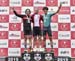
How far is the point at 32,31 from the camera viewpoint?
4316mm

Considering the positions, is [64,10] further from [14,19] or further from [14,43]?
[14,43]

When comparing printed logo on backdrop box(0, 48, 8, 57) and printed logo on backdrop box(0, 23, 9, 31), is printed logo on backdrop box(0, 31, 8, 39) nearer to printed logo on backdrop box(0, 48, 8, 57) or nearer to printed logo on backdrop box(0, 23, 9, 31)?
printed logo on backdrop box(0, 23, 9, 31)

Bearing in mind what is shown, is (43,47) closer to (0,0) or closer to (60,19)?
(60,19)

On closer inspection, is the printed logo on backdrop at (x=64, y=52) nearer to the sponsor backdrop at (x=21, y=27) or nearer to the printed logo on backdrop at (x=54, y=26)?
the sponsor backdrop at (x=21, y=27)

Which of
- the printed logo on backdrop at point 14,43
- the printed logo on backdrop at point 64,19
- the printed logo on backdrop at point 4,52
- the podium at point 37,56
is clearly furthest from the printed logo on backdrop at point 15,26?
the printed logo on backdrop at point 64,19

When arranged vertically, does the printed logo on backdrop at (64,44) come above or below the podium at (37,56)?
above

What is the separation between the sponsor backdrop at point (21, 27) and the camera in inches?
171

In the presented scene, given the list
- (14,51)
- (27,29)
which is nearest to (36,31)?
(27,29)

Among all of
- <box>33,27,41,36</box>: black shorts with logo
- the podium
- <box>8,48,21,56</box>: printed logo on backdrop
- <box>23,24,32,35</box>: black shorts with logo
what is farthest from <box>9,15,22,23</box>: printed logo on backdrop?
the podium

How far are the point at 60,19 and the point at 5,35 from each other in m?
0.67

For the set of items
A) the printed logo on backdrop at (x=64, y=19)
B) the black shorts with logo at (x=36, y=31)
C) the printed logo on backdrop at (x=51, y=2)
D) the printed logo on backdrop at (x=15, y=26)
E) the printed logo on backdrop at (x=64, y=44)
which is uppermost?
the printed logo on backdrop at (x=51, y=2)

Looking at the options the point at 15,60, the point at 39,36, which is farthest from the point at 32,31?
the point at 15,60

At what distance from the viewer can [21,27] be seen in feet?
14.3

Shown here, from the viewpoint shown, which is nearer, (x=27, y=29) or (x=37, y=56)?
(x=37, y=56)
